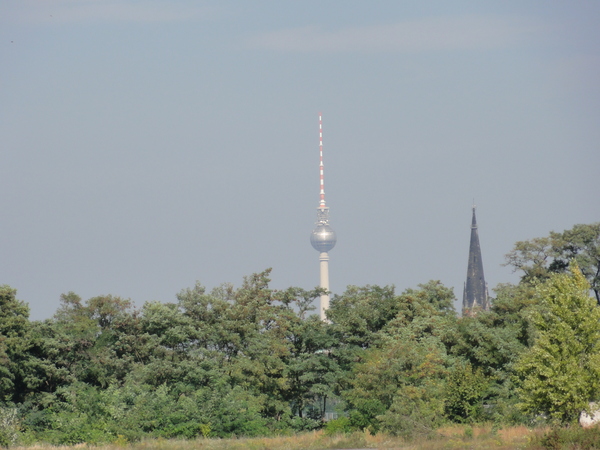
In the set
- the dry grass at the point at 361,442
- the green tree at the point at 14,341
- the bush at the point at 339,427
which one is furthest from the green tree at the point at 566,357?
the green tree at the point at 14,341

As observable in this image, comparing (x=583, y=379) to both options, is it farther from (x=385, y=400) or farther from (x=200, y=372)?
(x=200, y=372)

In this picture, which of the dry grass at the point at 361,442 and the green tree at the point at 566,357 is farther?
the dry grass at the point at 361,442

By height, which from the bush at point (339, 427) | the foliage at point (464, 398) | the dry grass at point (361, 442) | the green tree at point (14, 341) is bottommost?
the dry grass at point (361, 442)

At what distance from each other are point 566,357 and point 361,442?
38.5ft

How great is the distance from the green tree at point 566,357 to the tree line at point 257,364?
375 cm

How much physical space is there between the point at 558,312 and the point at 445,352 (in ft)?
59.6

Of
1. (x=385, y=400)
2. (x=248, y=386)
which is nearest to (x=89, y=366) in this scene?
(x=248, y=386)

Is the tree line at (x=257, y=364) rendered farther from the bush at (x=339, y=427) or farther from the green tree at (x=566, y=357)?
the green tree at (x=566, y=357)

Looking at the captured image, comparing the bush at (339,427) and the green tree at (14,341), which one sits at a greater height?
the green tree at (14,341)

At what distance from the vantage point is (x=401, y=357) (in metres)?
50.2

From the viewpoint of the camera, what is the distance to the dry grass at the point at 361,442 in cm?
3872

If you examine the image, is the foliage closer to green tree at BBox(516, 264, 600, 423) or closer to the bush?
the bush

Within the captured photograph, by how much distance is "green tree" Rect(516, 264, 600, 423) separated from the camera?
35312 mm

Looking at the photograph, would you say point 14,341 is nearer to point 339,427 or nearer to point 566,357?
point 339,427
